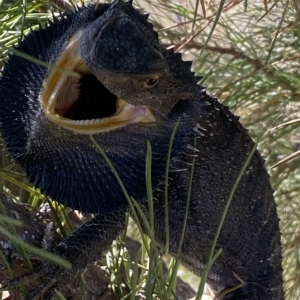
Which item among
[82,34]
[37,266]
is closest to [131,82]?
[82,34]

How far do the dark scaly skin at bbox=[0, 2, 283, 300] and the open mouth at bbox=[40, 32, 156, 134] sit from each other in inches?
1.0

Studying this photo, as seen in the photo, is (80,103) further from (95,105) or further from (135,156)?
(135,156)

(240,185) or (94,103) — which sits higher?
(94,103)

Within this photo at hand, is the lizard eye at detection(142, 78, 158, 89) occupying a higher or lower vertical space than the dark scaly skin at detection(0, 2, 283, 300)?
higher

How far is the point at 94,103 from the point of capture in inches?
47.8

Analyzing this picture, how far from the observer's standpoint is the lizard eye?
1116 mm

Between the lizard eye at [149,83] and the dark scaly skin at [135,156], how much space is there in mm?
11

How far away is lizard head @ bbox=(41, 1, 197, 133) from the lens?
1.05 metres

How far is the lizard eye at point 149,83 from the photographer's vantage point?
1.12 metres

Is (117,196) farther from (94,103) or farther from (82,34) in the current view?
(82,34)

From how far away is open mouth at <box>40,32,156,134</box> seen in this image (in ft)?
3.62

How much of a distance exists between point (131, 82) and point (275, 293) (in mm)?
832

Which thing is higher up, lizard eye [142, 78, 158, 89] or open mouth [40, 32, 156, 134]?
lizard eye [142, 78, 158, 89]

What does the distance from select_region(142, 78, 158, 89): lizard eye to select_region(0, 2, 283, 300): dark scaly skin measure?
0.04 feet
